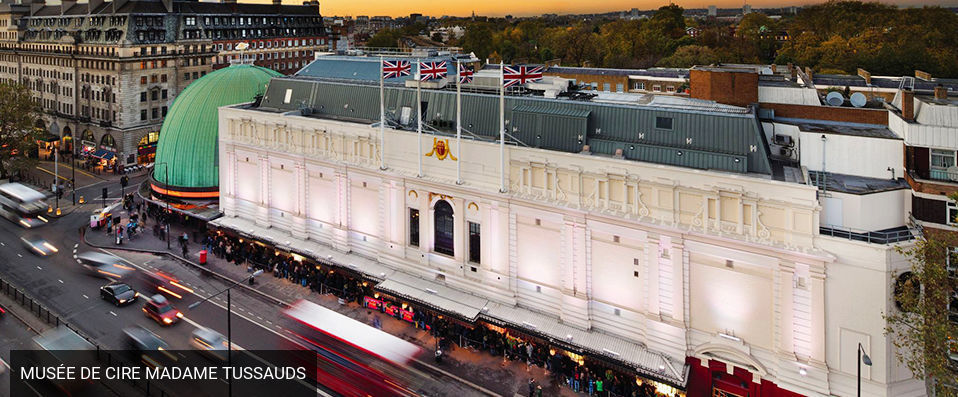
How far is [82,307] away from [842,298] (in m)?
51.5

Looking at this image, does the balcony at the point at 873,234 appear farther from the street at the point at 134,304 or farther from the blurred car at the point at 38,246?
the blurred car at the point at 38,246

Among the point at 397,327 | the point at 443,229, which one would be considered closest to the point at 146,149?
the point at 397,327

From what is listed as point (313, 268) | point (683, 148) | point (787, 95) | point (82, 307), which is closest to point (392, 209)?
point (313, 268)

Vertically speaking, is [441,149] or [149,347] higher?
[441,149]

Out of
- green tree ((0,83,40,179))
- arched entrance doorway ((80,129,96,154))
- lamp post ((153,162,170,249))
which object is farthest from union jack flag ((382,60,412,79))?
arched entrance doorway ((80,129,96,154))

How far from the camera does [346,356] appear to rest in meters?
38.3

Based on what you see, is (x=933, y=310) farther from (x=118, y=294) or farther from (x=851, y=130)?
(x=118, y=294)

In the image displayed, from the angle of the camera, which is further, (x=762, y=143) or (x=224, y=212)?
(x=224, y=212)

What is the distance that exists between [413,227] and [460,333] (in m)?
9.07

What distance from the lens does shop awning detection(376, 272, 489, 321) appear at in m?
Result: 38.7

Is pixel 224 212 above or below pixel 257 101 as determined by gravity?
below

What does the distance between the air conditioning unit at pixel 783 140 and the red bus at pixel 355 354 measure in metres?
27.2

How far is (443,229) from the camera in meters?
42.4

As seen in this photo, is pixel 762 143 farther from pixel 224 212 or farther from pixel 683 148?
pixel 224 212
